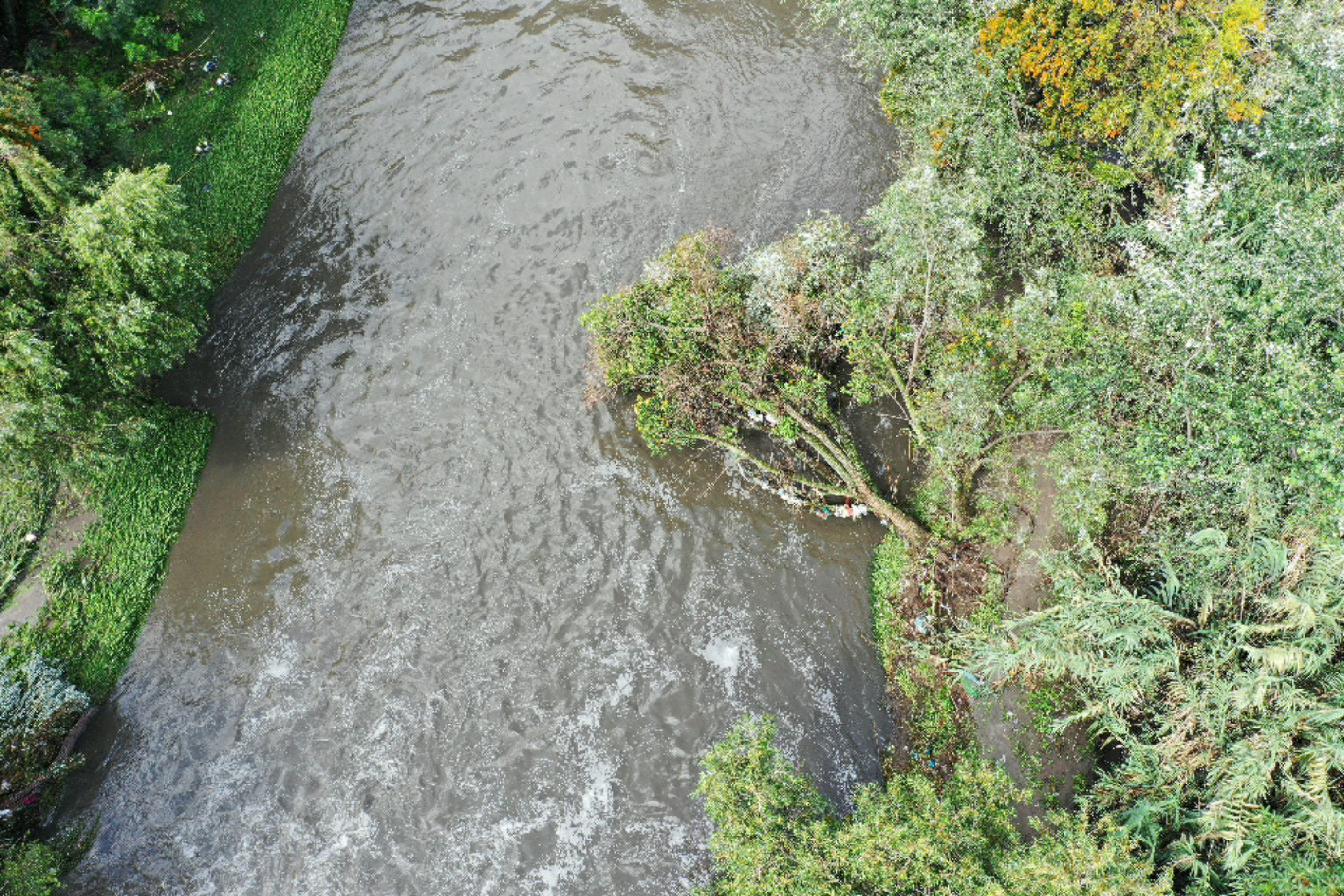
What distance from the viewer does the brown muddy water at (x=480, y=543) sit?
13383 millimetres

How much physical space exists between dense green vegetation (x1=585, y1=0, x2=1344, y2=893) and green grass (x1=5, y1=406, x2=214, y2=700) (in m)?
8.70

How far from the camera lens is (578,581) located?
15258 mm

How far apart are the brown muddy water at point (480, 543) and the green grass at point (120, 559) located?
1.11ft

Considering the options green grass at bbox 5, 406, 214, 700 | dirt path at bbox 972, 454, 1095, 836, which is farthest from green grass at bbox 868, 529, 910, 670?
green grass at bbox 5, 406, 214, 700

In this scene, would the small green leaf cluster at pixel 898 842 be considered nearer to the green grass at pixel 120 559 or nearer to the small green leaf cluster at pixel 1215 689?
the small green leaf cluster at pixel 1215 689

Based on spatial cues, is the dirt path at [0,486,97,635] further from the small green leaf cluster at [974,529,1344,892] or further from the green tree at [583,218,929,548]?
the small green leaf cluster at [974,529,1344,892]

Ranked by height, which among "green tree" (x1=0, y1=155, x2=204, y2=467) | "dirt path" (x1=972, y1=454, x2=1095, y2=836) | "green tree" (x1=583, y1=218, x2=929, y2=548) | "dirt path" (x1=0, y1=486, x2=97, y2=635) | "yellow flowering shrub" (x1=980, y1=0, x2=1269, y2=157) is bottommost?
"dirt path" (x1=972, y1=454, x2=1095, y2=836)

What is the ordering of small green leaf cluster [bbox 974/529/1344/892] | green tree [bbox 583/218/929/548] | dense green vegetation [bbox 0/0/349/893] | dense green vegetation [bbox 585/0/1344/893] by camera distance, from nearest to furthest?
small green leaf cluster [bbox 974/529/1344/892]
dense green vegetation [bbox 585/0/1344/893]
dense green vegetation [bbox 0/0/349/893]
green tree [bbox 583/218/929/548]

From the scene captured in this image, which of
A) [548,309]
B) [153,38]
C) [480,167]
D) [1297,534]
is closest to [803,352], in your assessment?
[548,309]

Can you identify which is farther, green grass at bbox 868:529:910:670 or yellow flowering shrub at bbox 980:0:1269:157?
green grass at bbox 868:529:910:670

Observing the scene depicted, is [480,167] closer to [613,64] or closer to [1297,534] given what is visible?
[613,64]

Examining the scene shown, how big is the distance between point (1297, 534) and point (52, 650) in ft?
64.5

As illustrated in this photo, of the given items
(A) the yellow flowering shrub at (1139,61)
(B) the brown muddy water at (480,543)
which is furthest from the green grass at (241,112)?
(A) the yellow flowering shrub at (1139,61)

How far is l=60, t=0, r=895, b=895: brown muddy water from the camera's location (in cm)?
1338
